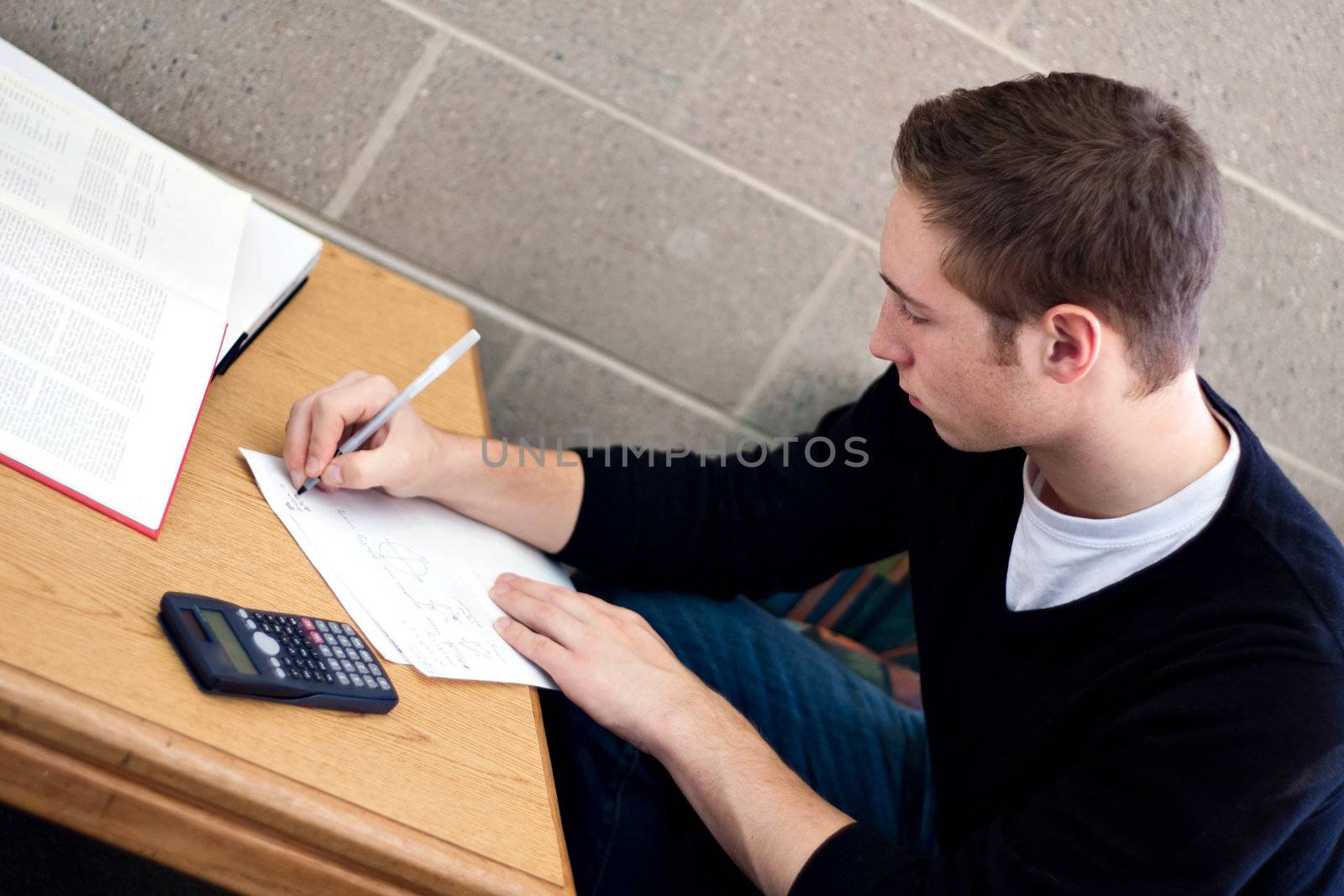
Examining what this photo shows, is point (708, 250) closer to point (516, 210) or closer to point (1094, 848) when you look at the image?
point (516, 210)

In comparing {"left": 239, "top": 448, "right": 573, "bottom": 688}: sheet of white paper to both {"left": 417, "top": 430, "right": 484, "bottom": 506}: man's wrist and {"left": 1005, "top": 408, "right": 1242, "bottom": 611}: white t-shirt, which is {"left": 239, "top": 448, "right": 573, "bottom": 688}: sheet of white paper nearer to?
{"left": 417, "top": 430, "right": 484, "bottom": 506}: man's wrist

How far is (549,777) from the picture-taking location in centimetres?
85

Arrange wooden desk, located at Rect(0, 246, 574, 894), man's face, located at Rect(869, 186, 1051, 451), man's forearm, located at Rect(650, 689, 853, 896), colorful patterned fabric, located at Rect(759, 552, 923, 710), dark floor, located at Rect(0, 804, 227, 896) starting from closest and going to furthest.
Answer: wooden desk, located at Rect(0, 246, 574, 894)
man's forearm, located at Rect(650, 689, 853, 896)
man's face, located at Rect(869, 186, 1051, 451)
dark floor, located at Rect(0, 804, 227, 896)
colorful patterned fabric, located at Rect(759, 552, 923, 710)

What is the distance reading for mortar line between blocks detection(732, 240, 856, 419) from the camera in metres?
1.66

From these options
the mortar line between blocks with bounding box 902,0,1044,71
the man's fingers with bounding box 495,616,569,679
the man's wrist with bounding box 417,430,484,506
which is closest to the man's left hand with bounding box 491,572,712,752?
the man's fingers with bounding box 495,616,569,679

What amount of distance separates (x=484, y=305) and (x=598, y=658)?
0.79 m

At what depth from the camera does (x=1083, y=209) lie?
0.96 metres

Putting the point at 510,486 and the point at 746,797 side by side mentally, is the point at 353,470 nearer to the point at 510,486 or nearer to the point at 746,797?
the point at 510,486

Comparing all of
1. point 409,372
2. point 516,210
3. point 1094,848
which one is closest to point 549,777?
point 1094,848

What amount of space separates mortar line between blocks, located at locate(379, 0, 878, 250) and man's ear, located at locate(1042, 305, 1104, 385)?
67 centimetres

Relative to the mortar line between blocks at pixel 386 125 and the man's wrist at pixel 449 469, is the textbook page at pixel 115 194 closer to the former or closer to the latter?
the man's wrist at pixel 449 469

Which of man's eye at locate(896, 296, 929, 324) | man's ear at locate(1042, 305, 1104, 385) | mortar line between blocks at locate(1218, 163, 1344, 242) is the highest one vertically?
mortar line between blocks at locate(1218, 163, 1344, 242)

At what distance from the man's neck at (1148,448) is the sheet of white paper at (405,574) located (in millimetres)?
526

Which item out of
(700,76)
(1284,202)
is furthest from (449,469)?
(1284,202)
